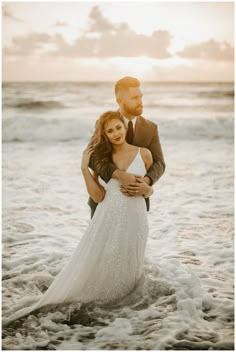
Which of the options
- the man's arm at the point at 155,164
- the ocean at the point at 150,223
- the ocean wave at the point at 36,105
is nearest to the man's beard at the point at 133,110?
the man's arm at the point at 155,164

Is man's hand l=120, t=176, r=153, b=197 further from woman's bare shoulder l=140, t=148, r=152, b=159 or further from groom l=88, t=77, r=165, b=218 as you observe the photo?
woman's bare shoulder l=140, t=148, r=152, b=159

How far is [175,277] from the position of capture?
288 centimetres

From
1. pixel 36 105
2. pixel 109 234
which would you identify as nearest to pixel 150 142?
pixel 109 234

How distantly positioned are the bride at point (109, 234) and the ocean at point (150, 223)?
0.09 metres

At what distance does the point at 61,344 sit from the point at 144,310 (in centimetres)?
46

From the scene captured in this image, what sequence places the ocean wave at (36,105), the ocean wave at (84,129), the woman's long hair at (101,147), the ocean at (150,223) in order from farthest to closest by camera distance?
the ocean wave at (36,105) → the ocean wave at (84,129) → the ocean at (150,223) → the woman's long hair at (101,147)

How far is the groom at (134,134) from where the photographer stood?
2270 mm

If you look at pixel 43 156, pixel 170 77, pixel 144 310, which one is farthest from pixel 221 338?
pixel 43 156

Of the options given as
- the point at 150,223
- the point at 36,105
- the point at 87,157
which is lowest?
the point at 150,223

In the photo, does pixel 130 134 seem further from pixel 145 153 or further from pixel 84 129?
pixel 84 129

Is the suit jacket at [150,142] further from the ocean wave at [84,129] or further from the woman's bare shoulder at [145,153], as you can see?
the ocean wave at [84,129]

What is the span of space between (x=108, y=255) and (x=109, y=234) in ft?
0.34

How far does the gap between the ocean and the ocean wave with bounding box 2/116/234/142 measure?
1cm

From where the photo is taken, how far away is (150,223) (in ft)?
Answer: 12.2
